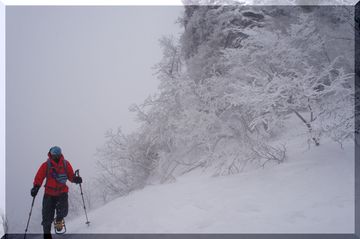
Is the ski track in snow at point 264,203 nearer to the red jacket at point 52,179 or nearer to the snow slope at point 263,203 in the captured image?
the snow slope at point 263,203

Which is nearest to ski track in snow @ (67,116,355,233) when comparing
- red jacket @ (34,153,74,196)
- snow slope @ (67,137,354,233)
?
snow slope @ (67,137,354,233)

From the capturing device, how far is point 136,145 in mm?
14805

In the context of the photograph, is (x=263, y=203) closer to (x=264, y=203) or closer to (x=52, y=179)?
(x=264, y=203)

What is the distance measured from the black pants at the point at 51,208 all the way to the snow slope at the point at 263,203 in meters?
0.76

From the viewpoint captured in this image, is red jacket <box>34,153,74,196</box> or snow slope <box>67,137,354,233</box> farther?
red jacket <box>34,153,74,196</box>

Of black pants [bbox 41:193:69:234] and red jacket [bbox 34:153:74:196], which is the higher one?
red jacket [bbox 34:153:74:196]

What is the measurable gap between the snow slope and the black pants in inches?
30.0

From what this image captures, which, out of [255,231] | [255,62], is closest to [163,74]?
[255,62]

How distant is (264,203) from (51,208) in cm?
536

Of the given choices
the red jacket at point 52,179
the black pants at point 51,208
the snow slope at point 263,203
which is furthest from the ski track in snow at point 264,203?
the red jacket at point 52,179

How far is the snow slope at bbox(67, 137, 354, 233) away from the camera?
4953 millimetres

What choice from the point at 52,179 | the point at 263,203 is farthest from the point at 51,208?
the point at 263,203

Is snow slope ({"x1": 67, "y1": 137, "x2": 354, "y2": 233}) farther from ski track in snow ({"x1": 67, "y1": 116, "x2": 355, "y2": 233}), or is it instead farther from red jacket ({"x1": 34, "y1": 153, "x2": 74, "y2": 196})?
red jacket ({"x1": 34, "y1": 153, "x2": 74, "y2": 196})

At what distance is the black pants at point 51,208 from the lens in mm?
6857
